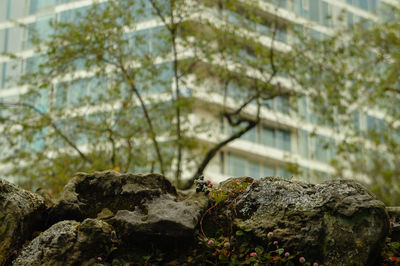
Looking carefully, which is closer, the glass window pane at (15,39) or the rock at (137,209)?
the rock at (137,209)

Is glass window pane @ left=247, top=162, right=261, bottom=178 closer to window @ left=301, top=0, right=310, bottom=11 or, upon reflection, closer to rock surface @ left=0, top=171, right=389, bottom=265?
window @ left=301, top=0, right=310, bottom=11

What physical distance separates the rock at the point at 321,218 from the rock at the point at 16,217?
8.03 ft

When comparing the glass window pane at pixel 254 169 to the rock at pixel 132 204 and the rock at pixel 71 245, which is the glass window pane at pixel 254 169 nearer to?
the rock at pixel 132 204

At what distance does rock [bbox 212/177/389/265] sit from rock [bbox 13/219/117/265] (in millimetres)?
1598

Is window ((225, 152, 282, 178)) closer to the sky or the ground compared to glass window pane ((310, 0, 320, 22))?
closer to the ground

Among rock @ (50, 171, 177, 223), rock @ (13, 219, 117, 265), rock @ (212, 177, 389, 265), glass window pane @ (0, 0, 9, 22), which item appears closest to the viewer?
rock @ (212, 177, 389, 265)

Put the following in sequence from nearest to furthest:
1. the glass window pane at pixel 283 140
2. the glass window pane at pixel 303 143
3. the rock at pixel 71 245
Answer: the rock at pixel 71 245 < the glass window pane at pixel 303 143 < the glass window pane at pixel 283 140

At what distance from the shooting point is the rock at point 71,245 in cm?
793

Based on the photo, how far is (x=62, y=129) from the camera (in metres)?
24.3

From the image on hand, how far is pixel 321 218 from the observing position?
792cm

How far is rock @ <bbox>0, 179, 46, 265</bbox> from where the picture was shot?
8.14m

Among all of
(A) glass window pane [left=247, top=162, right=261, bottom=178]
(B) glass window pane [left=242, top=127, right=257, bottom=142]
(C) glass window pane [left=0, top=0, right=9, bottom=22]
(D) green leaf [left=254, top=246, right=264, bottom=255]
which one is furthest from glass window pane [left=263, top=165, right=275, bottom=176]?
(D) green leaf [left=254, top=246, right=264, bottom=255]

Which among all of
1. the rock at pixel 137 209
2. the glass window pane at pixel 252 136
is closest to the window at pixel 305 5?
the glass window pane at pixel 252 136

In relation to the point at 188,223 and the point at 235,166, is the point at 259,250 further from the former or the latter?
the point at 235,166
